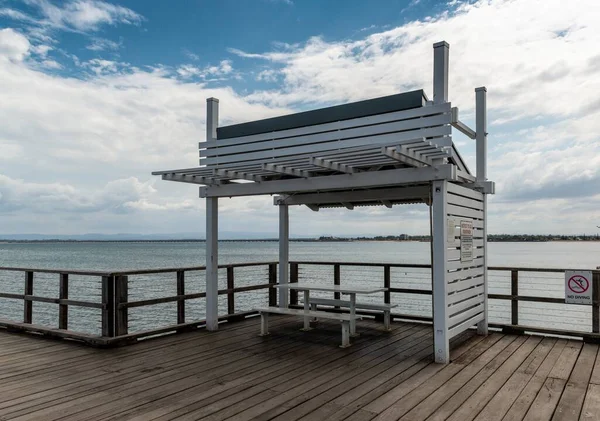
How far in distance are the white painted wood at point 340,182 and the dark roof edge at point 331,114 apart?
0.83m

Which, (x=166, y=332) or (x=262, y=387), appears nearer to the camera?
(x=262, y=387)

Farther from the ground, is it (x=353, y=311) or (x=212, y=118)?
(x=212, y=118)

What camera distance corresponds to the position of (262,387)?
12.5ft

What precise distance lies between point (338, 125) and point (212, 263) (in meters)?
2.62

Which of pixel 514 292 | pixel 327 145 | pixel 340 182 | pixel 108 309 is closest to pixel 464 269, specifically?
pixel 514 292

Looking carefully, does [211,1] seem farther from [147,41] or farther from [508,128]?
[508,128]

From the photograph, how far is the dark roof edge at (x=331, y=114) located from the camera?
5.21 meters

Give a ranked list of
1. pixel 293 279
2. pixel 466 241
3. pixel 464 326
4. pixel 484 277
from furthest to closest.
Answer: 1. pixel 293 279
2. pixel 484 277
3. pixel 466 241
4. pixel 464 326

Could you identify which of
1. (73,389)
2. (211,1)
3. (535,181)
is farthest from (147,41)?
(535,181)

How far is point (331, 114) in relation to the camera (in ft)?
19.5

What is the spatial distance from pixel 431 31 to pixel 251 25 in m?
3.59

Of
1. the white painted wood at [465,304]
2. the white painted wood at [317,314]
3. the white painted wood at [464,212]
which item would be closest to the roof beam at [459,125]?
the white painted wood at [464,212]

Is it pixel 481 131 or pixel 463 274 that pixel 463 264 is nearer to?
pixel 463 274

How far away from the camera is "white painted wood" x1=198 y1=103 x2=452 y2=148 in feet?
16.3
